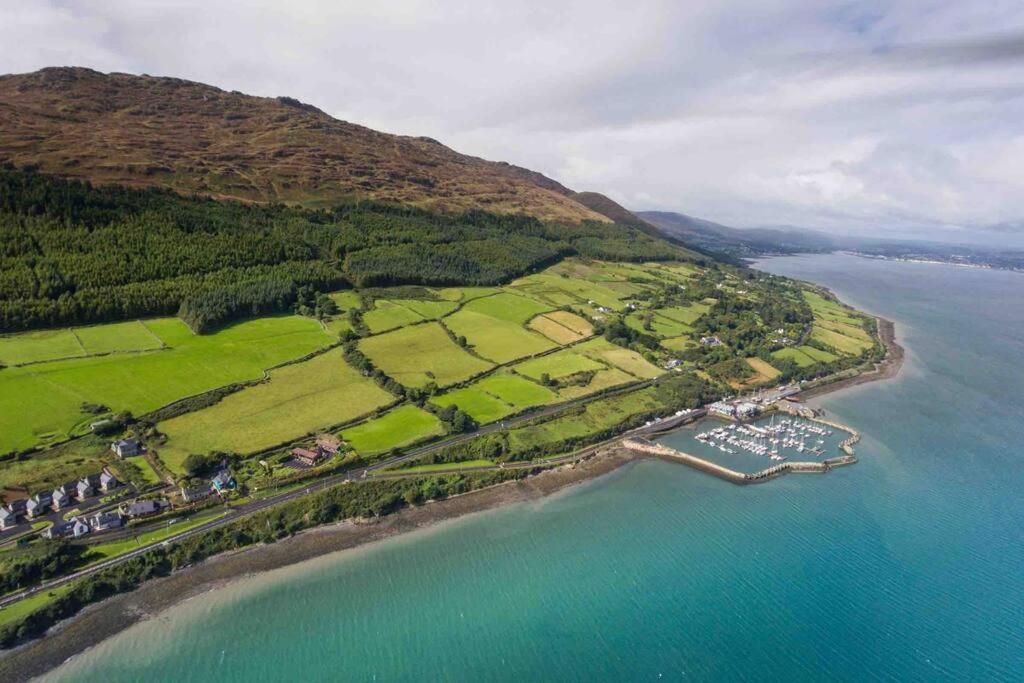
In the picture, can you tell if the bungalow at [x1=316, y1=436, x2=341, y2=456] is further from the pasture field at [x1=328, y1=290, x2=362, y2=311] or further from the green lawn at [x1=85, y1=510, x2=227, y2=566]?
the pasture field at [x1=328, y1=290, x2=362, y2=311]

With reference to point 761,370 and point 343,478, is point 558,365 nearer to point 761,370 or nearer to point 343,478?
point 761,370

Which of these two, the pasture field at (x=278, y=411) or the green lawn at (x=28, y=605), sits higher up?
the pasture field at (x=278, y=411)

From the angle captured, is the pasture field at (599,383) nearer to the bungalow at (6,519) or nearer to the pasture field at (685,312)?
the pasture field at (685,312)

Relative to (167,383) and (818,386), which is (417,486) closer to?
(167,383)

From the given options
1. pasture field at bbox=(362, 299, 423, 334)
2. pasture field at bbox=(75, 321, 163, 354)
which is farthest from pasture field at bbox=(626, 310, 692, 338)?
pasture field at bbox=(75, 321, 163, 354)

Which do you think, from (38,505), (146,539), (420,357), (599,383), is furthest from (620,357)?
(38,505)

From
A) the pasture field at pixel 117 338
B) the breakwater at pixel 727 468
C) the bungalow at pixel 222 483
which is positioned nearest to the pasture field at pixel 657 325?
the breakwater at pixel 727 468
